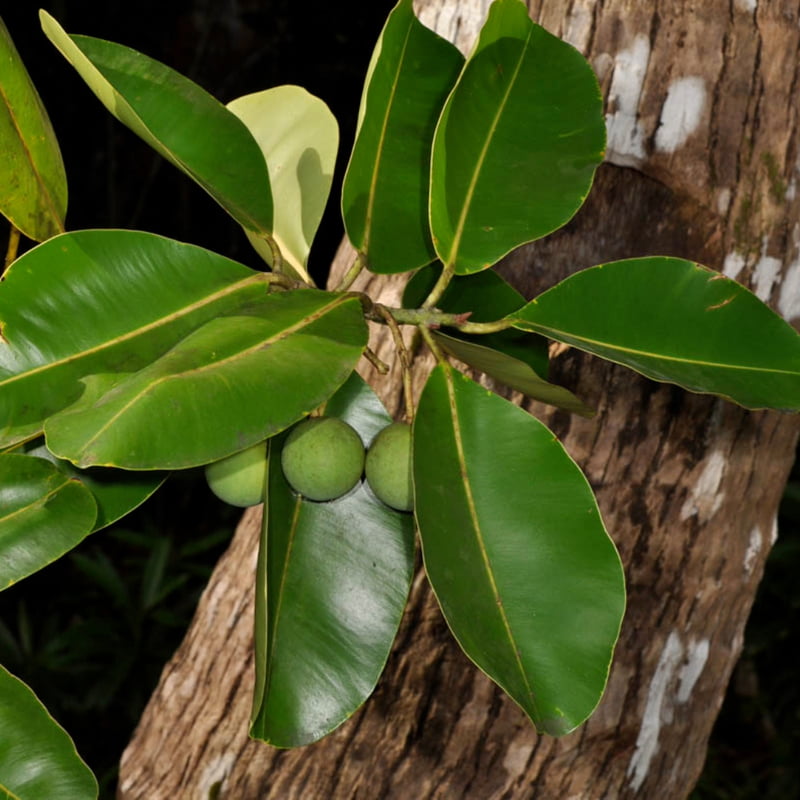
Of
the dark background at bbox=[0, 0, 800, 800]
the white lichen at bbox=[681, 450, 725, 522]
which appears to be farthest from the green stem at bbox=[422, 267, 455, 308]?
the dark background at bbox=[0, 0, 800, 800]

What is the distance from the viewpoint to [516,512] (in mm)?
706

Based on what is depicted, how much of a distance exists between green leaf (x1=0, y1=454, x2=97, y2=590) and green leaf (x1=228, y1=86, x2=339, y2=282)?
28 centimetres

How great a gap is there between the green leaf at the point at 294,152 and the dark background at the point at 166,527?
1.94 metres

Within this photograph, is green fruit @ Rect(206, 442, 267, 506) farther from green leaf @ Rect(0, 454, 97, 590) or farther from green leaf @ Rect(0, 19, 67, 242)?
green leaf @ Rect(0, 19, 67, 242)

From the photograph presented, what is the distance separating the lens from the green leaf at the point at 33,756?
2.39 feet

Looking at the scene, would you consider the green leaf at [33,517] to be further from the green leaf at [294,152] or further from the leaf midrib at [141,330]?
the green leaf at [294,152]

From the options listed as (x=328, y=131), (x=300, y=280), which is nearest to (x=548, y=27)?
(x=328, y=131)

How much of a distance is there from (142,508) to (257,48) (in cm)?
164

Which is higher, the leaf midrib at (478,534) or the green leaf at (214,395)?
the green leaf at (214,395)

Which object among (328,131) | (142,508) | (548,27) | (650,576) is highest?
(548,27)

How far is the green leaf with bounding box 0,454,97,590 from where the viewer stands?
708mm

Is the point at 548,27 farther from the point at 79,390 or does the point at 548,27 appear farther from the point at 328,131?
the point at 79,390

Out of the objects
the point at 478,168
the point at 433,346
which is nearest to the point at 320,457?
the point at 433,346

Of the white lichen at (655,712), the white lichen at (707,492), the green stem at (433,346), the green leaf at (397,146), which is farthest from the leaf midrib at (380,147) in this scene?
the white lichen at (655,712)
